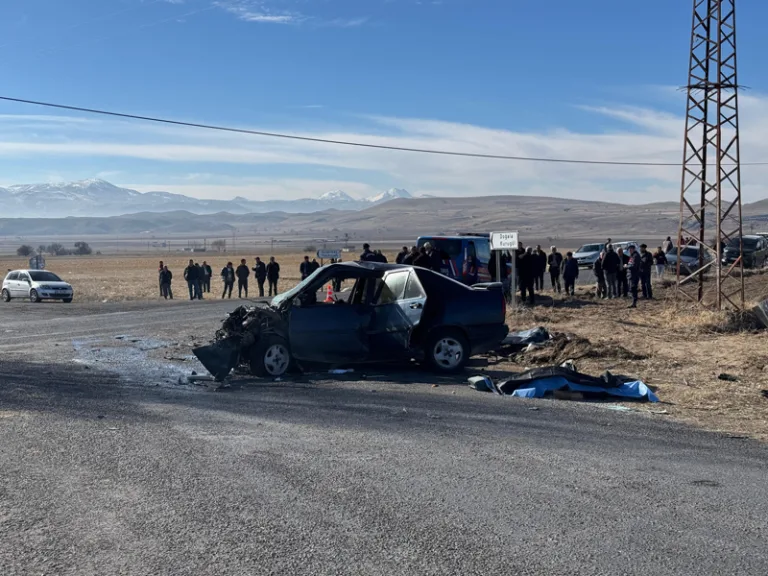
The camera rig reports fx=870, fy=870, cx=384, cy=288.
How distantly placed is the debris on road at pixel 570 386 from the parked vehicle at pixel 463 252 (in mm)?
13094

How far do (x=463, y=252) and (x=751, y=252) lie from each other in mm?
19798

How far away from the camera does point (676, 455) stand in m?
7.95

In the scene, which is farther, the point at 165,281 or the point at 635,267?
the point at 165,281

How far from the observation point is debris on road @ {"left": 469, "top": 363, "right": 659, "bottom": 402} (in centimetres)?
1130

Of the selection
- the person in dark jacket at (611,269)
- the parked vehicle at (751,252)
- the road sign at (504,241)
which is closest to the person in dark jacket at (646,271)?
the person in dark jacket at (611,269)

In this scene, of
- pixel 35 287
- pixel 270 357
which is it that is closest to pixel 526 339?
pixel 270 357

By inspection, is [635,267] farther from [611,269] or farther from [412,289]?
[412,289]

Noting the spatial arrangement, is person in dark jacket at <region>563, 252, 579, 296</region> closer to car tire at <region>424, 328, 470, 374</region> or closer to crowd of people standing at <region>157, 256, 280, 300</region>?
crowd of people standing at <region>157, 256, 280, 300</region>

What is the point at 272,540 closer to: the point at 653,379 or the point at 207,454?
the point at 207,454

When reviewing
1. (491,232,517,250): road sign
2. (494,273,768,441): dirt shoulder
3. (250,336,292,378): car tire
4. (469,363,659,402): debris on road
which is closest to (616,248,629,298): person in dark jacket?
(494,273,768,441): dirt shoulder

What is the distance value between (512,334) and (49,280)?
2608 centimetres

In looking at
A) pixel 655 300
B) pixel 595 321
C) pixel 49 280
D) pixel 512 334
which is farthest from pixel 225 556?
pixel 49 280

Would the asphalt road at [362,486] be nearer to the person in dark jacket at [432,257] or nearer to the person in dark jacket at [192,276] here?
the person in dark jacket at [432,257]

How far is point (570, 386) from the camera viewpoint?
11.4m
